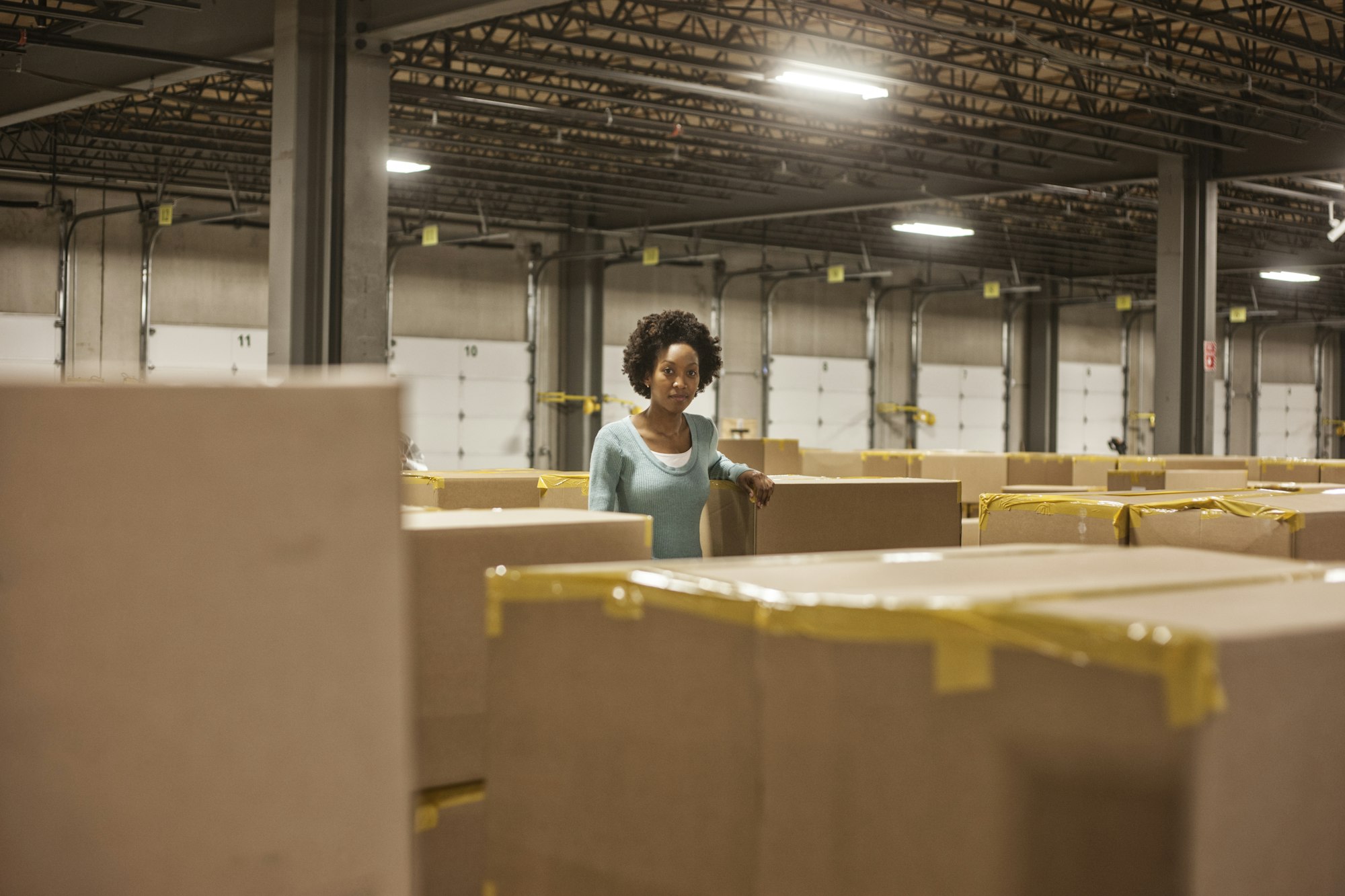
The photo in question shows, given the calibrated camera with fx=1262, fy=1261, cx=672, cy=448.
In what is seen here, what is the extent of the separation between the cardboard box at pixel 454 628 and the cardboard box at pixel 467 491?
237 centimetres

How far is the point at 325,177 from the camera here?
8648 millimetres

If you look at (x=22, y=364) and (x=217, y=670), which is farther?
(x=22, y=364)

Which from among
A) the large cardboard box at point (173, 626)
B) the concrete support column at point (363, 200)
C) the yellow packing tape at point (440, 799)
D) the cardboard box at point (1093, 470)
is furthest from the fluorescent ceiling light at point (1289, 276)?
the large cardboard box at point (173, 626)

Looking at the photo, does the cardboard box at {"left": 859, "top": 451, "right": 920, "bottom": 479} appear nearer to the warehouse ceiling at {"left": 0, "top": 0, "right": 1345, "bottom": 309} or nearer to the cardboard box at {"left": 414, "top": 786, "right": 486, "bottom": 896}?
the warehouse ceiling at {"left": 0, "top": 0, "right": 1345, "bottom": 309}

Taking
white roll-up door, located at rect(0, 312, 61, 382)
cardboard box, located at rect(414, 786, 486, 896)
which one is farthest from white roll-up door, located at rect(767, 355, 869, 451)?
cardboard box, located at rect(414, 786, 486, 896)

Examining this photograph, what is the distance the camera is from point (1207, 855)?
123 cm

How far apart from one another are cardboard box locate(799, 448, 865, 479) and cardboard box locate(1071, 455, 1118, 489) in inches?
92.4

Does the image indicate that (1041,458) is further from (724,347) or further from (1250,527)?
(724,347)

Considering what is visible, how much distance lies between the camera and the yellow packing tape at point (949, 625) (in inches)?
48.9

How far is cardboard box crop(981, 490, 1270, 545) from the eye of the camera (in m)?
3.63

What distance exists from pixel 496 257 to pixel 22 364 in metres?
7.41

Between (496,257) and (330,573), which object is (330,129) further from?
(496,257)

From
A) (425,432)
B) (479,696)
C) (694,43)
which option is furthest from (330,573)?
(425,432)

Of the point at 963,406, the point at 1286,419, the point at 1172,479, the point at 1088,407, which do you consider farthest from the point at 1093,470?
the point at 1286,419
